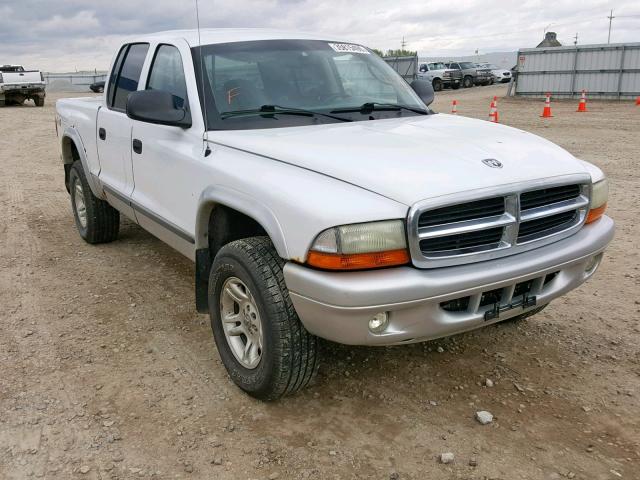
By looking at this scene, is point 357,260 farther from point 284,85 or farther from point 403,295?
point 284,85

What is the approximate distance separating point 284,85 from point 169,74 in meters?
0.82

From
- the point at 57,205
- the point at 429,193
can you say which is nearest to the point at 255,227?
the point at 429,193

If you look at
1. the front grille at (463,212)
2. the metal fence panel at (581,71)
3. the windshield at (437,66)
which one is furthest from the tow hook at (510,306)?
the windshield at (437,66)

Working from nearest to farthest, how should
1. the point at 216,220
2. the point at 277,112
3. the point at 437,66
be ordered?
1. the point at 216,220
2. the point at 277,112
3. the point at 437,66

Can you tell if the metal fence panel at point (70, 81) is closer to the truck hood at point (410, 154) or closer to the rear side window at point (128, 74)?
the rear side window at point (128, 74)

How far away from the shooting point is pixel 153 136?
392 centimetres

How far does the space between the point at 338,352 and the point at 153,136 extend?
71.4 inches

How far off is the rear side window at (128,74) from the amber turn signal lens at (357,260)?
263 cm

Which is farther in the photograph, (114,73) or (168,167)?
(114,73)

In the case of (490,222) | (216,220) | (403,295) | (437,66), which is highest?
(437,66)

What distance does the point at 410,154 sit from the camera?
2.87 m

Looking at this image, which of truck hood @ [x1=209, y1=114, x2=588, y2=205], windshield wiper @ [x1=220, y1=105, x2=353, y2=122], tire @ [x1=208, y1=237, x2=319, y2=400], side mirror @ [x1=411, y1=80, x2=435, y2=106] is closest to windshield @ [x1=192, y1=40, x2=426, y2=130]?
windshield wiper @ [x1=220, y1=105, x2=353, y2=122]

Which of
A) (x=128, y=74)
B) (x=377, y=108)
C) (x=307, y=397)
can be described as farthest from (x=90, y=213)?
(x=307, y=397)

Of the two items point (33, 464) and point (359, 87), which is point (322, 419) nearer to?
point (33, 464)
